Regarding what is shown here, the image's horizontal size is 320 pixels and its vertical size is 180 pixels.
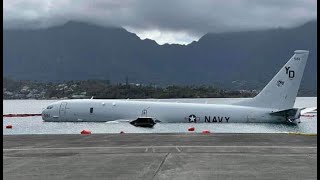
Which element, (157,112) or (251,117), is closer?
(251,117)

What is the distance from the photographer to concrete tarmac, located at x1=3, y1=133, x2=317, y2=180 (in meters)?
13.9

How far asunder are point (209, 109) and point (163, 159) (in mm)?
54587

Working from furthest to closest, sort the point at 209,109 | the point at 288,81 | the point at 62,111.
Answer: the point at 62,111 → the point at 209,109 → the point at 288,81

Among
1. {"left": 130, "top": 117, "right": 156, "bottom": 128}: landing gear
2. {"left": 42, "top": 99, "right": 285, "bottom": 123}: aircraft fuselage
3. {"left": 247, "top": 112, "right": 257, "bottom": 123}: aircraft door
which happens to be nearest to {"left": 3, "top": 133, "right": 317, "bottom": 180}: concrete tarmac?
{"left": 247, "top": 112, "right": 257, "bottom": 123}: aircraft door

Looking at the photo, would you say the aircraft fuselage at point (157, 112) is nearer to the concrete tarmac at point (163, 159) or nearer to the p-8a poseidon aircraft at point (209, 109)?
the p-8a poseidon aircraft at point (209, 109)

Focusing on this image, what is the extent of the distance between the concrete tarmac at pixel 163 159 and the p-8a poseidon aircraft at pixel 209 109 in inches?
1736

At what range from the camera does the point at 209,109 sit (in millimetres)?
71250

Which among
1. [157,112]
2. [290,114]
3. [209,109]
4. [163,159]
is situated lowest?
[157,112]

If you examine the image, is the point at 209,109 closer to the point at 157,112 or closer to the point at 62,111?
the point at 157,112

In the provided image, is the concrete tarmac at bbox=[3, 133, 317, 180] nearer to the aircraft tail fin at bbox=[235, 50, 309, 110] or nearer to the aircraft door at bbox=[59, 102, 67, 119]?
the aircraft tail fin at bbox=[235, 50, 309, 110]

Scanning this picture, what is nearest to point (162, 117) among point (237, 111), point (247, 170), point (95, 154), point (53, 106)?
point (237, 111)

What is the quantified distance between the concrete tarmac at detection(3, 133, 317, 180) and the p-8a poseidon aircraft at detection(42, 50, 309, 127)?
44095 millimetres

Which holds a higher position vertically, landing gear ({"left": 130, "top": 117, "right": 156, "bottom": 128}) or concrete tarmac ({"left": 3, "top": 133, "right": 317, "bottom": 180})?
concrete tarmac ({"left": 3, "top": 133, "right": 317, "bottom": 180})

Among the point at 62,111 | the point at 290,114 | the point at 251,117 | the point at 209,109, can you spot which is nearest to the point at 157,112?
the point at 209,109
